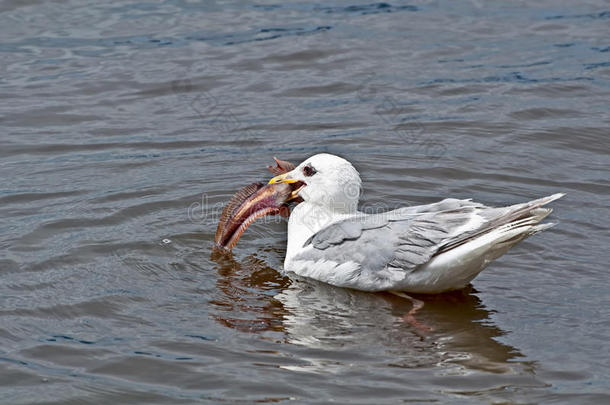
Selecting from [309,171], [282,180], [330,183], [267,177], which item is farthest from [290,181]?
[267,177]

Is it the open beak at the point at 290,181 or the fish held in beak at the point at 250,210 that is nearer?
the open beak at the point at 290,181

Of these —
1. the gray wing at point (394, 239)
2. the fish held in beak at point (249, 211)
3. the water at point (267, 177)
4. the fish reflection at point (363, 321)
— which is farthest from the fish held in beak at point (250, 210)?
the gray wing at point (394, 239)

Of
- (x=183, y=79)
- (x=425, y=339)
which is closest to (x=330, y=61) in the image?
(x=183, y=79)

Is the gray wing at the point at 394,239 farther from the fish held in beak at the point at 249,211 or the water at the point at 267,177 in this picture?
the fish held in beak at the point at 249,211

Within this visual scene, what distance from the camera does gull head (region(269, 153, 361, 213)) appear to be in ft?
29.0

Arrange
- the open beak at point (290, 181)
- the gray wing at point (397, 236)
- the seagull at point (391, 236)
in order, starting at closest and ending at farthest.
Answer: the seagull at point (391, 236), the gray wing at point (397, 236), the open beak at point (290, 181)

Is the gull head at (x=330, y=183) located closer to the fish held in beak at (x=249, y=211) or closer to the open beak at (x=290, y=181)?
A: the open beak at (x=290, y=181)

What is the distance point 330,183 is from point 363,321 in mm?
1618

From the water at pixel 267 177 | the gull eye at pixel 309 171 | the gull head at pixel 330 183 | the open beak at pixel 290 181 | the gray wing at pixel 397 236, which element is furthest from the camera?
the open beak at pixel 290 181

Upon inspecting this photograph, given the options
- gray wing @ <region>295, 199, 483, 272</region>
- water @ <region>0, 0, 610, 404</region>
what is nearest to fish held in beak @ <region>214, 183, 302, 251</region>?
water @ <region>0, 0, 610, 404</region>

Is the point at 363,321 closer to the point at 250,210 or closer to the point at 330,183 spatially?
the point at 330,183

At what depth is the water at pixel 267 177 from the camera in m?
6.86

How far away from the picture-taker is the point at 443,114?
524 inches

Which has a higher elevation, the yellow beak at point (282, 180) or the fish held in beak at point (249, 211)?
the yellow beak at point (282, 180)
